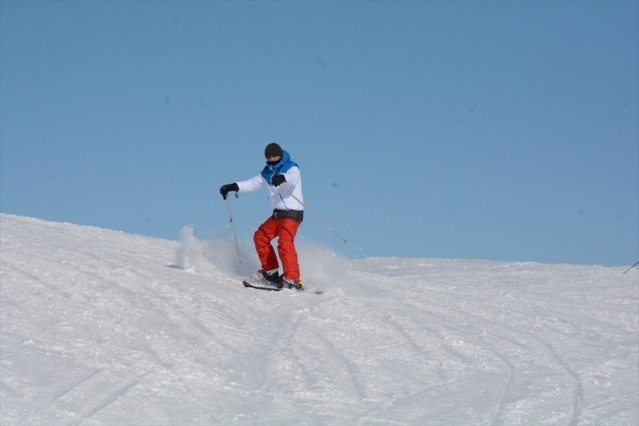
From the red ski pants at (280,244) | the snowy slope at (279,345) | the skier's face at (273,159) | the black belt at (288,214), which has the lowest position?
the snowy slope at (279,345)

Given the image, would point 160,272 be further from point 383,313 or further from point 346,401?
point 346,401

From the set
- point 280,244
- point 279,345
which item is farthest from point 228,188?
point 279,345

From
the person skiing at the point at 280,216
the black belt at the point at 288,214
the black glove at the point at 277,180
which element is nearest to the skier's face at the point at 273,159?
the person skiing at the point at 280,216

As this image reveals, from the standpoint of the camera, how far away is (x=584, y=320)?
11.0m

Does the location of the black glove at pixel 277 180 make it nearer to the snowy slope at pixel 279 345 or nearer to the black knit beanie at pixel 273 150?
the black knit beanie at pixel 273 150

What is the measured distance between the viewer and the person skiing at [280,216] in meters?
10.5

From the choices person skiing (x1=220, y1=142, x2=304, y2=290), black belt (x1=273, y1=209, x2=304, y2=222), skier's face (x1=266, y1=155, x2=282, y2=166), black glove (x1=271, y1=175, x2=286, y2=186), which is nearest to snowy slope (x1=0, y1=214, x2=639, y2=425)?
person skiing (x1=220, y1=142, x2=304, y2=290)

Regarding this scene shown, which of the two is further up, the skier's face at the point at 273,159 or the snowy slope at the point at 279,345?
the skier's face at the point at 273,159

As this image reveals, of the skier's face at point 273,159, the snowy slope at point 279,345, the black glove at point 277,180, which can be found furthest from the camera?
the skier's face at point 273,159

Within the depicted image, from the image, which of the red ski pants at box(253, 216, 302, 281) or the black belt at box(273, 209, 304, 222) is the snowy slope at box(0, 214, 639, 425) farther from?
the black belt at box(273, 209, 304, 222)

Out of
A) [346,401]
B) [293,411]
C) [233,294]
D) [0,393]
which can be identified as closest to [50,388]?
[0,393]

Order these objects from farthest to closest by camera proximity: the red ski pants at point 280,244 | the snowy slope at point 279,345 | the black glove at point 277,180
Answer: the red ski pants at point 280,244 → the black glove at point 277,180 → the snowy slope at point 279,345

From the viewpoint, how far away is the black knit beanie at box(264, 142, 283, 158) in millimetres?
10602

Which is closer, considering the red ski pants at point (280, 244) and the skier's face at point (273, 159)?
the red ski pants at point (280, 244)
